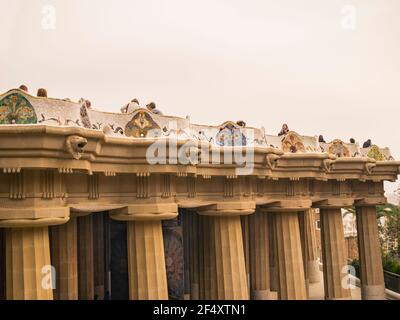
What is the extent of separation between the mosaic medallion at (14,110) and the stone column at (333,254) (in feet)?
65.8

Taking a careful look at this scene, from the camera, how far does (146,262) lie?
15922 millimetres

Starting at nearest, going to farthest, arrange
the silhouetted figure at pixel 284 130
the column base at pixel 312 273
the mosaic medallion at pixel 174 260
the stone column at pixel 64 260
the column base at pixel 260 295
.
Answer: the stone column at pixel 64 260, the silhouetted figure at pixel 284 130, the mosaic medallion at pixel 174 260, the column base at pixel 260 295, the column base at pixel 312 273

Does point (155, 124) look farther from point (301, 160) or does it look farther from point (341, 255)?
point (341, 255)

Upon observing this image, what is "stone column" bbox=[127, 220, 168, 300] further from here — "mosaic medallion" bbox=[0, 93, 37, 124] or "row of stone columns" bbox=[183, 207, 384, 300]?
"mosaic medallion" bbox=[0, 93, 37, 124]

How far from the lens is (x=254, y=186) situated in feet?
69.8

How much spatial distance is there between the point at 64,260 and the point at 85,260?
422cm

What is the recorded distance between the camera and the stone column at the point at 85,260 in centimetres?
2150

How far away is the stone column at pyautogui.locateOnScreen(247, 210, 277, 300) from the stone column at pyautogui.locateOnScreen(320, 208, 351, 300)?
11.8 feet

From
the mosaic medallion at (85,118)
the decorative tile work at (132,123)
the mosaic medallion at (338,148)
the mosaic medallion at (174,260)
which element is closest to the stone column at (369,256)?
the mosaic medallion at (338,148)

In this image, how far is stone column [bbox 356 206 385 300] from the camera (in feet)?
96.2

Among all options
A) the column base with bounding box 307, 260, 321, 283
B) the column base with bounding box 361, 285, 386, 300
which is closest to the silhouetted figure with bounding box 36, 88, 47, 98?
the column base with bounding box 361, 285, 386, 300

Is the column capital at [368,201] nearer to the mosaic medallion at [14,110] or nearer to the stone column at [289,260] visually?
the stone column at [289,260]

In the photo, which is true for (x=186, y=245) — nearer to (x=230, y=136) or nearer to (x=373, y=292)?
(x=230, y=136)
